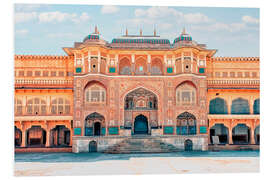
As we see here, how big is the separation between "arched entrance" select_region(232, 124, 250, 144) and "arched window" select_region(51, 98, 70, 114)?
1761 cm

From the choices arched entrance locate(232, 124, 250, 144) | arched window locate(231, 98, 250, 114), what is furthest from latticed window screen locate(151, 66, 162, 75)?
arched entrance locate(232, 124, 250, 144)

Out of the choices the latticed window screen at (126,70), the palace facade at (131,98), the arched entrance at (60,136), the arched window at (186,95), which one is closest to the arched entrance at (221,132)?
the palace facade at (131,98)

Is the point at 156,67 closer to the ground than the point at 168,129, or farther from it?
farther from it

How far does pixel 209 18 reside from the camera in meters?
21.4

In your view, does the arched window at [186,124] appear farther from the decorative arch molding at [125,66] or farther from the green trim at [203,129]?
the decorative arch molding at [125,66]

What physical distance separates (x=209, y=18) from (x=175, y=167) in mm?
12836

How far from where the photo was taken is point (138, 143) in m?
22.6

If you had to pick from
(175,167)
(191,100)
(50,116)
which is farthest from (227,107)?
(50,116)

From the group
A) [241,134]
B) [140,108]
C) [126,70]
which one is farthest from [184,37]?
[241,134]

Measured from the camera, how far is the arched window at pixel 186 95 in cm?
2423

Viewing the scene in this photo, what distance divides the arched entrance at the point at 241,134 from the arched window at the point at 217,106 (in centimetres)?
283

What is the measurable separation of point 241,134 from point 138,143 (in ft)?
38.8

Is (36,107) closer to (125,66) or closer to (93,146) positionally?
(93,146)

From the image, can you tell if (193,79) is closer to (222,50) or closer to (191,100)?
(191,100)
